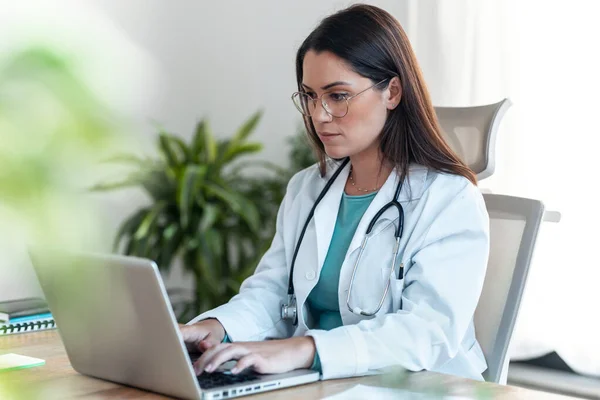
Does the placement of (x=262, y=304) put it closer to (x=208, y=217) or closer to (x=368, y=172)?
(x=368, y=172)

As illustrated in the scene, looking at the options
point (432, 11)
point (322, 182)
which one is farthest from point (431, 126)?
point (432, 11)

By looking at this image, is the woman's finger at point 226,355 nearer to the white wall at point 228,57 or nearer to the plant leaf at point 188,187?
the plant leaf at point 188,187

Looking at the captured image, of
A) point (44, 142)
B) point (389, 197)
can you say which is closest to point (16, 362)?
point (389, 197)

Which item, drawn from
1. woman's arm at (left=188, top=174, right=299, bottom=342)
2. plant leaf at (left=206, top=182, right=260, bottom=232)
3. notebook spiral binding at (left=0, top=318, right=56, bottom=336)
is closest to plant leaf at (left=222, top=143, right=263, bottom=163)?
plant leaf at (left=206, top=182, right=260, bottom=232)

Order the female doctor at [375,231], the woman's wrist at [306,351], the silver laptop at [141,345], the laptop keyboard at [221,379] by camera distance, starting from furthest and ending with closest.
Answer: the female doctor at [375,231], the woman's wrist at [306,351], the laptop keyboard at [221,379], the silver laptop at [141,345]

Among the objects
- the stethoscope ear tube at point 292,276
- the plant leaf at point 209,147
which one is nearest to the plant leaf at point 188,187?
the plant leaf at point 209,147

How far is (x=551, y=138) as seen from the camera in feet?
8.92

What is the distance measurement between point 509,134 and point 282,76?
1.64m

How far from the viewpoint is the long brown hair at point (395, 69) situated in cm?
154

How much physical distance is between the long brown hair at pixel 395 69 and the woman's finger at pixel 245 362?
23.3 inches

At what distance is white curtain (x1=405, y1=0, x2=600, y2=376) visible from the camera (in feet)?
8.56

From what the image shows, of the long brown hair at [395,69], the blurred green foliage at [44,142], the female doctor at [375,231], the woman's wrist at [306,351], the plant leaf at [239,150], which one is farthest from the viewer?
the plant leaf at [239,150]

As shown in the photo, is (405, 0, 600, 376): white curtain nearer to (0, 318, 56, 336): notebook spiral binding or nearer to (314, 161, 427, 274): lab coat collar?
(314, 161, 427, 274): lab coat collar

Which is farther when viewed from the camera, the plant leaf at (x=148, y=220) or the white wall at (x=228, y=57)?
the white wall at (x=228, y=57)
